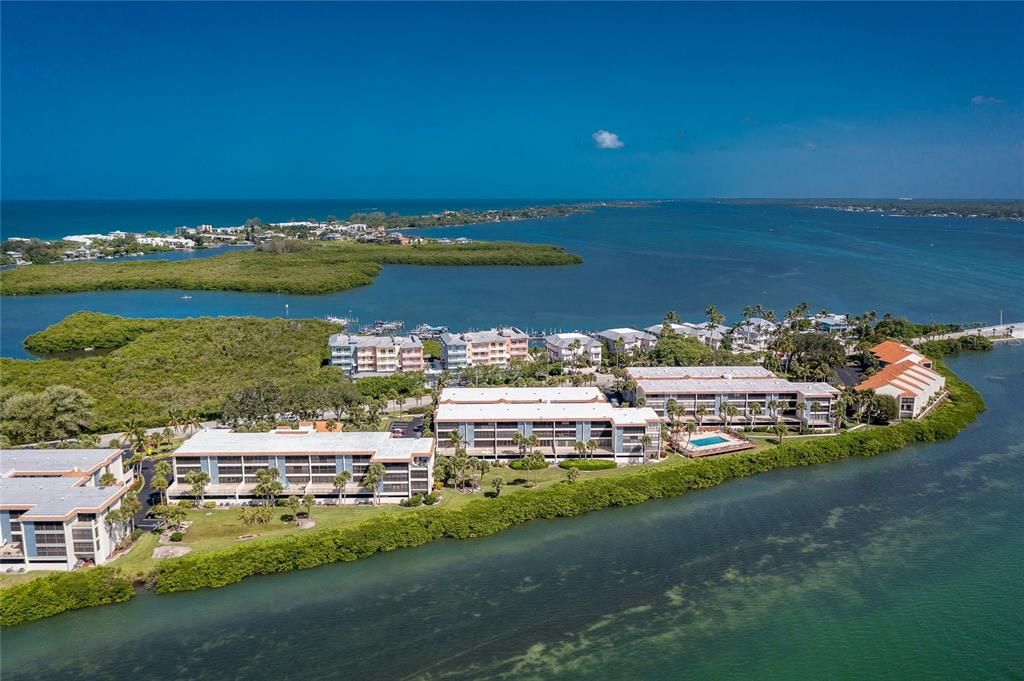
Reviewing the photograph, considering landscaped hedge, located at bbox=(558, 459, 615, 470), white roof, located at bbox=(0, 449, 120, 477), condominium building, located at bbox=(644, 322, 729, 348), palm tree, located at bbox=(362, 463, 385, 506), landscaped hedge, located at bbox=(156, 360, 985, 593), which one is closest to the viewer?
landscaped hedge, located at bbox=(156, 360, 985, 593)

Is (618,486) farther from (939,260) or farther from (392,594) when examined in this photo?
(939,260)

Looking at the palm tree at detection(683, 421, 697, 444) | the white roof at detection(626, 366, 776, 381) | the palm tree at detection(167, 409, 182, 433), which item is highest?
the white roof at detection(626, 366, 776, 381)

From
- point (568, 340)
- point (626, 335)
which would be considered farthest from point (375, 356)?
point (626, 335)

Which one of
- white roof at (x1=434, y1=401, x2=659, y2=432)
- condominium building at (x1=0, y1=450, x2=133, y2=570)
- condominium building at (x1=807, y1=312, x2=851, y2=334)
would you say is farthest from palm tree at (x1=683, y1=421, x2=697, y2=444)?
condominium building at (x1=807, y1=312, x2=851, y2=334)

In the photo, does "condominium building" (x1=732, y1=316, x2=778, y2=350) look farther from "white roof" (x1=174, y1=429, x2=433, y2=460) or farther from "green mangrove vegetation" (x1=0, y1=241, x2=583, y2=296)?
"green mangrove vegetation" (x1=0, y1=241, x2=583, y2=296)

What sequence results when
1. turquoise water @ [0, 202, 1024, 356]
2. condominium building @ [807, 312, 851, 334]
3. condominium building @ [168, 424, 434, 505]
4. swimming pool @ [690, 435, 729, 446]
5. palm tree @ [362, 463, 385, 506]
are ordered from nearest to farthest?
1. palm tree @ [362, 463, 385, 506]
2. condominium building @ [168, 424, 434, 505]
3. swimming pool @ [690, 435, 729, 446]
4. condominium building @ [807, 312, 851, 334]
5. turquoise water @ [0, 202, 1024, 356]

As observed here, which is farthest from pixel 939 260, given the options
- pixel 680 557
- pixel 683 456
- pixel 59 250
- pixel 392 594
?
pixel 59 250

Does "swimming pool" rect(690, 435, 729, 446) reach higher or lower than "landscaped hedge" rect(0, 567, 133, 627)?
higher

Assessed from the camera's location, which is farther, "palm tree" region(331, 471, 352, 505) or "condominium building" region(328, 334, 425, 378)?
"condominium building" region(328, 334, 425, 378)
